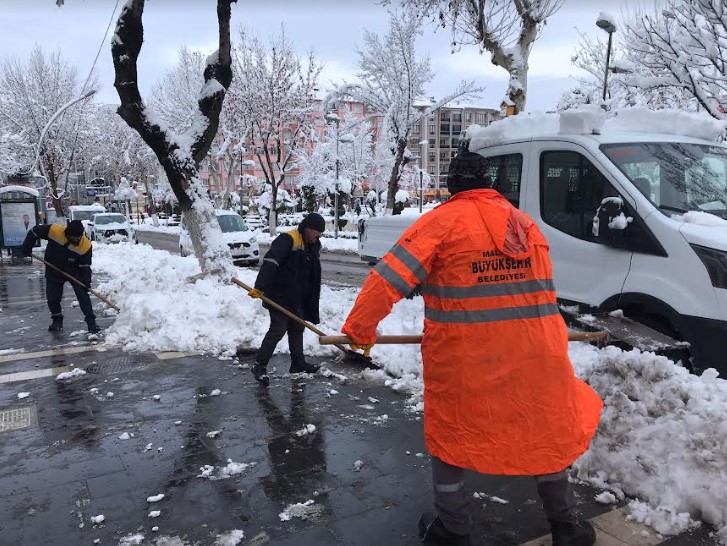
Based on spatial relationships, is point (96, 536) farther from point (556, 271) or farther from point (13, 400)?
point (556, 271)

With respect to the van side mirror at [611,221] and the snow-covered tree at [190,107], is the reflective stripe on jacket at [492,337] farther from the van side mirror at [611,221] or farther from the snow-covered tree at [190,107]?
the snow-covered tree at [190,107]

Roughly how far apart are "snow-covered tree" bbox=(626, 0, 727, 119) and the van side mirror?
8.96m

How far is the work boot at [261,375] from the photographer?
546 centimetres

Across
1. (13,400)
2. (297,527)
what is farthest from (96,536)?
(13,400)

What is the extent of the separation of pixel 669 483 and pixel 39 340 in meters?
7.68

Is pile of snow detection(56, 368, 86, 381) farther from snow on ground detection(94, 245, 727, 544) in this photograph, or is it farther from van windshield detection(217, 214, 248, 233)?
van windshield detection(217, 214, 248, 233)

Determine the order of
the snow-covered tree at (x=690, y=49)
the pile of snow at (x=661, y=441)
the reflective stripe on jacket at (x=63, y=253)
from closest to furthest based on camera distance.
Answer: the pile of snow at (x=661, y=441) → the reflective stripe on jacket at (x=63, y=253) → the snow-covered tree at (x=690, y=49)

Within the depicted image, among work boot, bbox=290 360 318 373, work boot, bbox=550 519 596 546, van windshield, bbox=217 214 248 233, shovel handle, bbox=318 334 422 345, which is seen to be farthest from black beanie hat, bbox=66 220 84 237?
van windshield, bbox=217 214 248 233

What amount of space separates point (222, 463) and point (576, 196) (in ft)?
11.8

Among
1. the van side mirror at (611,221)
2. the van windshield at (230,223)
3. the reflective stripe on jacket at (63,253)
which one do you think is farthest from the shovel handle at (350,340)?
the van windshield at (230,223)

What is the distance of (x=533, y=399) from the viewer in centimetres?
247

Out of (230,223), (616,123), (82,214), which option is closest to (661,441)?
(616,123)

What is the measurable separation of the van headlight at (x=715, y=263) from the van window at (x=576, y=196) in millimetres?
460

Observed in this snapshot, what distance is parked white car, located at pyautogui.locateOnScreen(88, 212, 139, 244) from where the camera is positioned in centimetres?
2630
